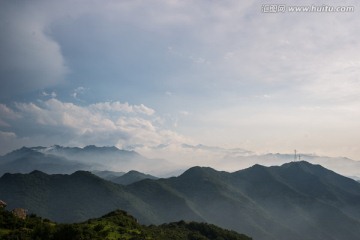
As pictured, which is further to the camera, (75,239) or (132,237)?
(132,237)

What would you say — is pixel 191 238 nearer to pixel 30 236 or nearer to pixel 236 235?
pixel 236 235

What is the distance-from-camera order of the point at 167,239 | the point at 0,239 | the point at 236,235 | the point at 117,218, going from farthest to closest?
1. the point at 236,235
2. the point at 167,239
3. the point at 117,218
4. the point at 0,239

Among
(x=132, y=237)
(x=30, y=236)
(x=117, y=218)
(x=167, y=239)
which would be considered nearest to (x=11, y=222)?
(x=30, y=236)

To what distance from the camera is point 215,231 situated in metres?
154

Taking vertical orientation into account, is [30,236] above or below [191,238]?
above

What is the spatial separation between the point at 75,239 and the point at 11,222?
515 inches

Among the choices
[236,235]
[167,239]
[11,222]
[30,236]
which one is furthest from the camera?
[236,235]

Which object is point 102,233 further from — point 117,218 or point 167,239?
point 167,239

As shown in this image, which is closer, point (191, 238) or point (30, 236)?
point (30, 236)

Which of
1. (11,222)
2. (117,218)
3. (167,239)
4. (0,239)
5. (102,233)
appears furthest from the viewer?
(167,239)

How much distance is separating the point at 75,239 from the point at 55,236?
12.2 ft

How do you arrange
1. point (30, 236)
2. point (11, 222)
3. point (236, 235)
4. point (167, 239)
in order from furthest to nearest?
1. point (236, 235)
2. point (167, 239)
3. point (11, 222)
4. point (30, 236)

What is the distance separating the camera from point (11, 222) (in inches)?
2451

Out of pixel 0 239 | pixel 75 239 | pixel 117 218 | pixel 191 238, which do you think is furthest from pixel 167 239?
pixel 0 239
